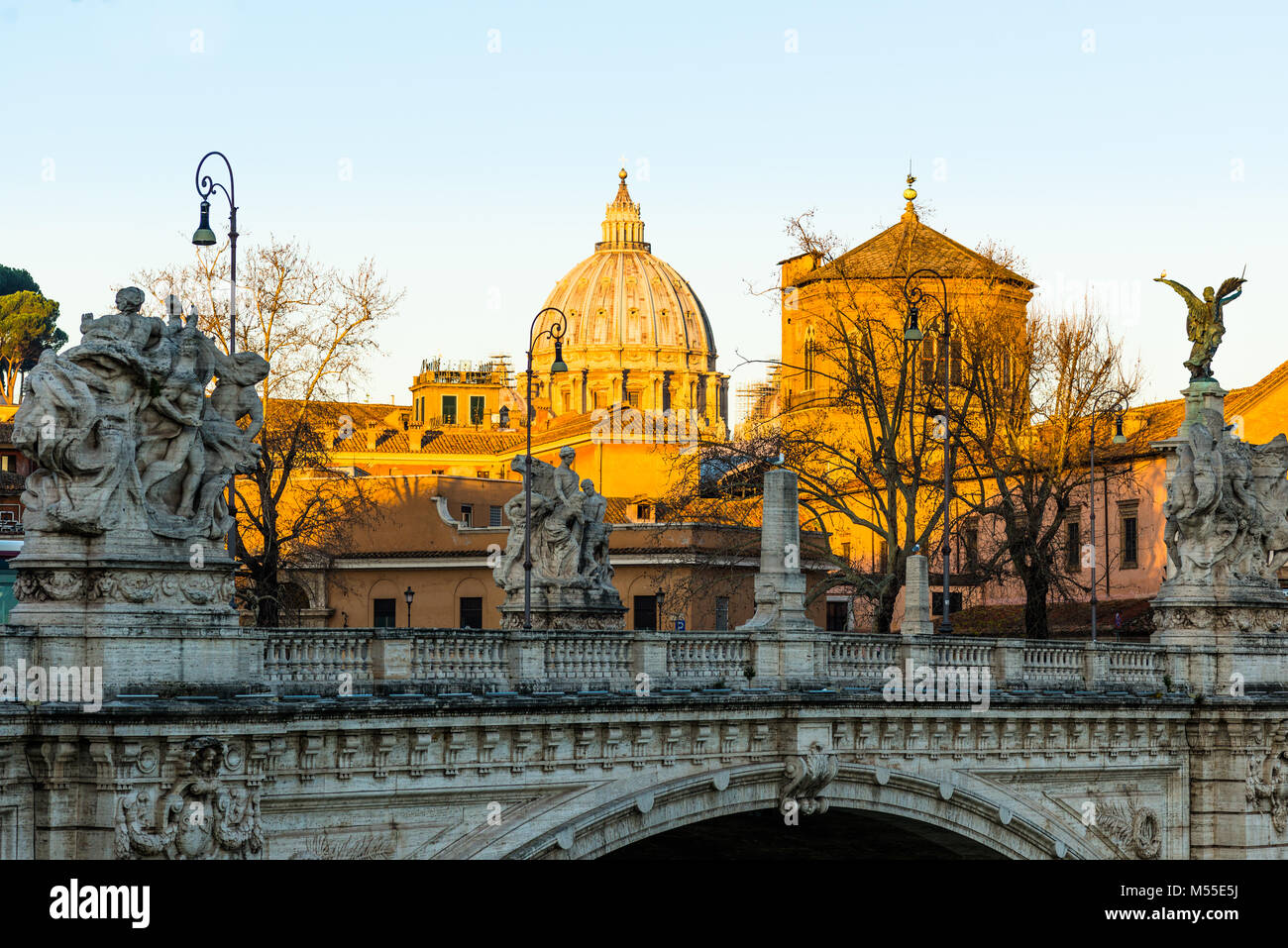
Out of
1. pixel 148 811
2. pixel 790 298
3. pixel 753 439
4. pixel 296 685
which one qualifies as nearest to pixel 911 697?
pixel 296 685

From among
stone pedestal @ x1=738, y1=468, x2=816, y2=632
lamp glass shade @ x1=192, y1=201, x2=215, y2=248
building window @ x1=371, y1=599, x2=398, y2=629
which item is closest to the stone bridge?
stone pedestal @ x1=738, y1=468, x2=816, y2=632

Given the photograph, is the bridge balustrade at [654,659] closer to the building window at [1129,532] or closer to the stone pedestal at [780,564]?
the stone pedestal at [780,564]

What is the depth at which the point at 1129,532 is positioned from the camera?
64.1 m

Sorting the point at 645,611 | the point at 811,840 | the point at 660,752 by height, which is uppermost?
the point at 645,611

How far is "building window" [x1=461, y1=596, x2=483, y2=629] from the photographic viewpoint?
66.1 metres

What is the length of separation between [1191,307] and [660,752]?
1566 cm

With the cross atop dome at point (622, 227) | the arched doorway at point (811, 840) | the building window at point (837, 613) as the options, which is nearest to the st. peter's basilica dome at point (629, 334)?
the cross atop dome at point (622, 227)

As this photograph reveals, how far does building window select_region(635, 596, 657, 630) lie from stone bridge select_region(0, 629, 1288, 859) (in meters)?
30.6

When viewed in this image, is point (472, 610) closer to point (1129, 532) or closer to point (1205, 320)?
point (1129, 532)

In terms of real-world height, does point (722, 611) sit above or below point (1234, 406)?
below

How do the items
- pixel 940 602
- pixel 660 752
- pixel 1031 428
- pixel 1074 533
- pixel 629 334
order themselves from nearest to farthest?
pixel 660 752
pixel 1031 428
pixel 1074 533
pixel 940 602
pixel 629 334

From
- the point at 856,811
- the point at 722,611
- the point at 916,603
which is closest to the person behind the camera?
the point at 856,811

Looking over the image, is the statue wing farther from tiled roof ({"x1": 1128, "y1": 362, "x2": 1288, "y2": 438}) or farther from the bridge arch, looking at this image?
tiled roof ({"x1": 1128, "y1": 362, "x2": 1288, "y2": 438})

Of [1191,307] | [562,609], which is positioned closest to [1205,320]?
[1191,307]
